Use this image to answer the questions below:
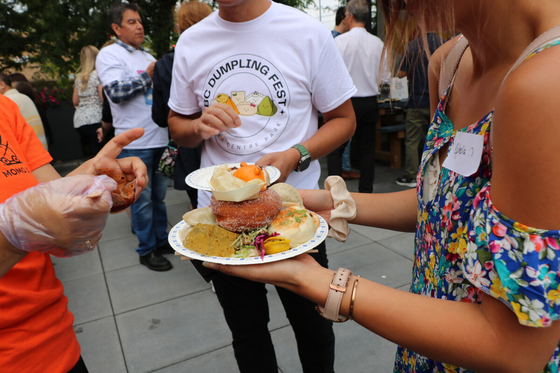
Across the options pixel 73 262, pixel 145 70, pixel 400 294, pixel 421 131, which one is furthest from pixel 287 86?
pixel 421 131

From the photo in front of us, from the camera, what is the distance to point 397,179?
698cm

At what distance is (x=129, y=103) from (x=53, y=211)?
134 inches

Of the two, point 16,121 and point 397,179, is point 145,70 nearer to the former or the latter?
point 16,121

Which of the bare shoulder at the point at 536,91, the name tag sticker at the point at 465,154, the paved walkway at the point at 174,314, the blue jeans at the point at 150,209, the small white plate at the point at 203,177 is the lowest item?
the paved walkway at the point at 174,314

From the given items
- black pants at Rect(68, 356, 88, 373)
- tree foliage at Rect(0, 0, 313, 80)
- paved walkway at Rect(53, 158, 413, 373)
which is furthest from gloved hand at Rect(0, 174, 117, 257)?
tree foliage at Rect(0, 0, 313, 80)

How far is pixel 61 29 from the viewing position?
1176 cm

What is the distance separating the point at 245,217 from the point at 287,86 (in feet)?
2.85

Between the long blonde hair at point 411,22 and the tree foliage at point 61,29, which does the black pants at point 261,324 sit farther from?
the tree foliage at point 61,29

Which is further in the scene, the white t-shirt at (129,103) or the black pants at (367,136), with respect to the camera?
the black pants at (367,136)

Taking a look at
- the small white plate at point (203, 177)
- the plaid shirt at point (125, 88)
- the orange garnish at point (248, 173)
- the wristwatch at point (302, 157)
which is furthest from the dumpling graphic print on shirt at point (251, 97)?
the plaid shirt at point (125, 88)

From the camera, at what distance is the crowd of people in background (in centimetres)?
81

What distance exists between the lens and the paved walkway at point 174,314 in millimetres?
2943

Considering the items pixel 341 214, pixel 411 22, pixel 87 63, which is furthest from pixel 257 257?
pixel 87 63

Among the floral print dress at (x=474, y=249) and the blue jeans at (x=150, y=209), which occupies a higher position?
the floral print dress at (x=474, y=249)
